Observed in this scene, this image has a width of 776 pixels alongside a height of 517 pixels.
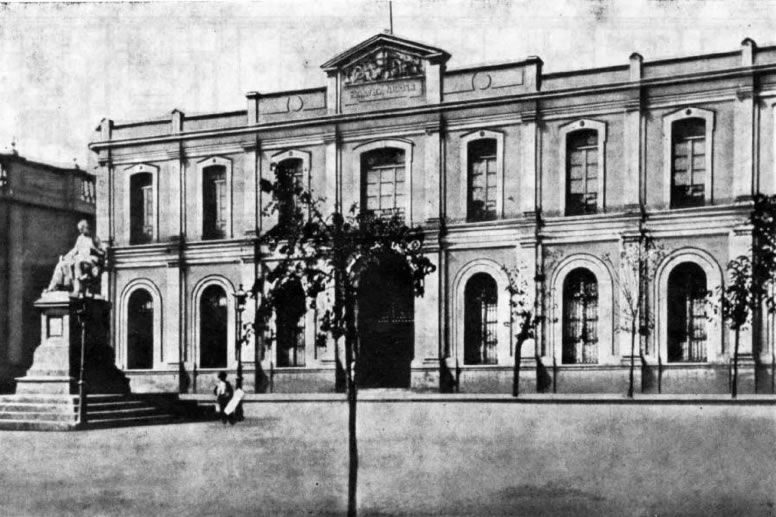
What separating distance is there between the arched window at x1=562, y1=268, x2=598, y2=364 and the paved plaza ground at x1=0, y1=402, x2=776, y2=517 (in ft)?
10.3

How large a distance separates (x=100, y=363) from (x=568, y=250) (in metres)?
11.5

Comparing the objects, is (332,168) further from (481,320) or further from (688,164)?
(688,164)

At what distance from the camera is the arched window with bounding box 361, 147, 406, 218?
20.0 m

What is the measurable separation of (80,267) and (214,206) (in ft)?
17.3

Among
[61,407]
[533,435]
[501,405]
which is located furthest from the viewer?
[501,405]

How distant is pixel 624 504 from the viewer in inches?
394

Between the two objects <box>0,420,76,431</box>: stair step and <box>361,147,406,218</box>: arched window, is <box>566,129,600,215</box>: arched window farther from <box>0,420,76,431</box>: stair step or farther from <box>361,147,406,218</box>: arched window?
<box>0,420,76,431</box>: stair step

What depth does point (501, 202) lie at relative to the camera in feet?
70.9

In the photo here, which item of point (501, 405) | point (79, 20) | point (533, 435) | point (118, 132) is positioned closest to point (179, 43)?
point (79, 20)

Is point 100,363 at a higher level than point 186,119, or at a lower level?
lower

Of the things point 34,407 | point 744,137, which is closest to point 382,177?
point 744,137

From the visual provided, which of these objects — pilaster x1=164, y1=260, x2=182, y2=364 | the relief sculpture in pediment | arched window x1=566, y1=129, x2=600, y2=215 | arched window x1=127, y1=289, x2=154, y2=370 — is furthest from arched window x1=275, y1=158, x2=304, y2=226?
arched window x1=127, y1=289, x2=154, y2=370

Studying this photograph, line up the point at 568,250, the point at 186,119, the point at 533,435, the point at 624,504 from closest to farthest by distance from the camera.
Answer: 1. the point at 624,504
2. the point at 533,435
3. the point at 568,250
4. the point at 186,119

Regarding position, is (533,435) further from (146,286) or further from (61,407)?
(146,286)
